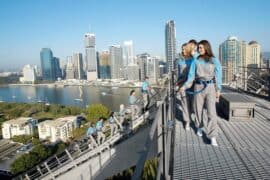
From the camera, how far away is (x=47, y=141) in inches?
1095

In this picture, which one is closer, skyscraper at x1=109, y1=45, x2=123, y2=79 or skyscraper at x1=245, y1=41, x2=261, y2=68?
skyscraper at x1=245, y1=41, x2=261, y2=68

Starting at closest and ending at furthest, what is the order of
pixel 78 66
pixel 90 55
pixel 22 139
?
1. pixel 22 139
2. pixel 90 55
3. pixel 78 66

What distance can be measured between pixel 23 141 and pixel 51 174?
78.0 feet

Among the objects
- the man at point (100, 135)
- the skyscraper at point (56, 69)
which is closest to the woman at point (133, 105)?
the man at point (100, 135)

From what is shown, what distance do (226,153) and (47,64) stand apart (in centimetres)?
11905

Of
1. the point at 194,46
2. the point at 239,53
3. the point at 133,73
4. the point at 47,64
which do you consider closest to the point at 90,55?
the point at 47,64

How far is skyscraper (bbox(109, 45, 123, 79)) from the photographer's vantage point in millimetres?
89625

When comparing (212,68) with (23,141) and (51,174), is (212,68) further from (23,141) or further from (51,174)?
(23,141)

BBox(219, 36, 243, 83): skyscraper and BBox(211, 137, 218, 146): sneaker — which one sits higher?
BBox(219, 36, 243, 83): skyscraper

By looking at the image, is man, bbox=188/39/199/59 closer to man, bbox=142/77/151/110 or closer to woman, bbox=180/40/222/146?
woman, bbox=180/40/222/146

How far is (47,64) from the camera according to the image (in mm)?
115375

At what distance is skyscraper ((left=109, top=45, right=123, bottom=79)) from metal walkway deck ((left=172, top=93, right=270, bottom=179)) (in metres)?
86.4

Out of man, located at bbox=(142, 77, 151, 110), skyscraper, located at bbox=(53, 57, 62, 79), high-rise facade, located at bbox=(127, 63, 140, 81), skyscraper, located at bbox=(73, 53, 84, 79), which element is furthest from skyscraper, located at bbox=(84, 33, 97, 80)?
man, located at bbox=(142, 77, 151, 110)

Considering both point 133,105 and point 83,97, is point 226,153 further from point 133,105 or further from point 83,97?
point 83,97
